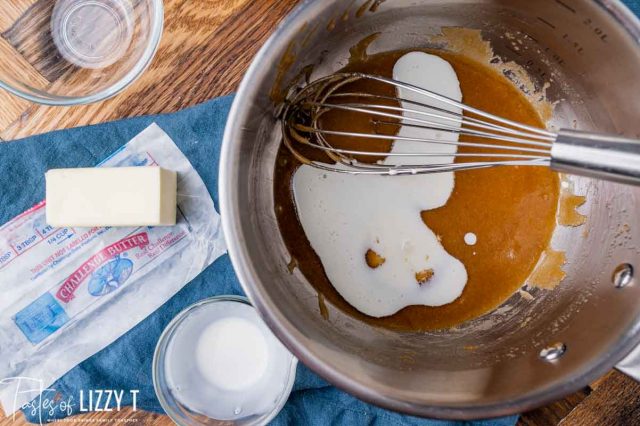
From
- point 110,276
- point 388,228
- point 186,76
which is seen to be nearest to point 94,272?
point 110,276

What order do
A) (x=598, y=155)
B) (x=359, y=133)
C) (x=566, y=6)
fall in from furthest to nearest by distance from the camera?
1. (x=359, y=133)
2. (x=566, y=6)
3. (x=598, y=155)

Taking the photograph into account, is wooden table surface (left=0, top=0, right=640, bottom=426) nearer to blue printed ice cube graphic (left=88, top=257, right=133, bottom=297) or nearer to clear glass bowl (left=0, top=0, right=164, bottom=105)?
clear glass bowl (left=0, top=0, right=164, bottom=105)

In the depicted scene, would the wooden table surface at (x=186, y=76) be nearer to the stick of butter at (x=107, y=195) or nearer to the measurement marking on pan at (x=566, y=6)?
the stick of butter at (x=107, y=195)

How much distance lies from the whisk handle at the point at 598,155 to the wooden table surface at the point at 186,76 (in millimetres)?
412

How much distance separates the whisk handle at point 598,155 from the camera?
505mm

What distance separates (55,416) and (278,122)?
0.50 meters

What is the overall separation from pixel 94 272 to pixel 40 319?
0.32 feet

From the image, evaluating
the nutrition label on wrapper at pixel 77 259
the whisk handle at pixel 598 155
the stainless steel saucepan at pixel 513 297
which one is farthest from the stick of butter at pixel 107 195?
the whisk handle at pixel 598 155

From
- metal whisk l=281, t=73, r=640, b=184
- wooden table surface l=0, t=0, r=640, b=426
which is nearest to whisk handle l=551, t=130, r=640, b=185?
metal whisk l=281, t=73, r=640, b=184

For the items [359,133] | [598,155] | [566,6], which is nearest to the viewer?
[598,155]

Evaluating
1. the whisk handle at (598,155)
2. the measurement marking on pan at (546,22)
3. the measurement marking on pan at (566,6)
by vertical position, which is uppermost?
the measurement marking on pan at (566,6)

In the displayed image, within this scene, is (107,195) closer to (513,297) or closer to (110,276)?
(110,276)

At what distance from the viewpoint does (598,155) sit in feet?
1.69

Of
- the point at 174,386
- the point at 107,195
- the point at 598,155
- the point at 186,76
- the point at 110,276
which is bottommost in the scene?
the point at 174,386
